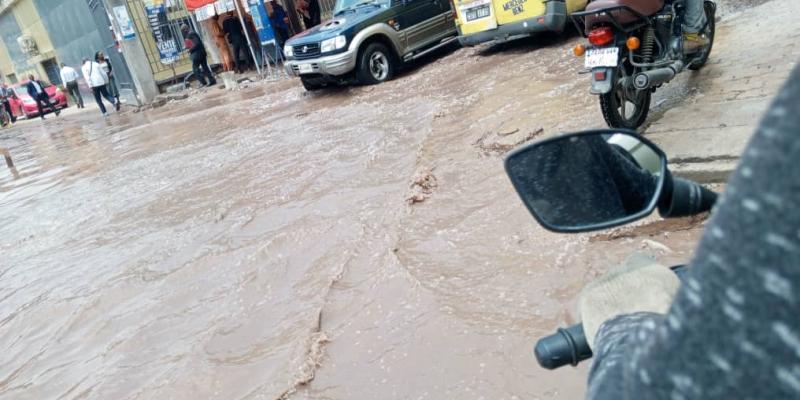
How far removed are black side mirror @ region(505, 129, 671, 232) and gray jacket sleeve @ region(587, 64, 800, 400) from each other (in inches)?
23.4

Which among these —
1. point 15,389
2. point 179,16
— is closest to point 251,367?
point 15,389

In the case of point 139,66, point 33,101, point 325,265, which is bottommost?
point 325,265

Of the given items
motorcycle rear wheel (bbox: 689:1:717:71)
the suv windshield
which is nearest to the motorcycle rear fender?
motorcycle rear wheel (bbox: 689:1:717:71)

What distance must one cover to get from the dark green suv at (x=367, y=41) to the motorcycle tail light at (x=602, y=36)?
6307 mm

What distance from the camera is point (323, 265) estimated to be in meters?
4.14

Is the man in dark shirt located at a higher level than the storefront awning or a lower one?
lower

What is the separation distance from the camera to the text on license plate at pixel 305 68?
10.9 metres

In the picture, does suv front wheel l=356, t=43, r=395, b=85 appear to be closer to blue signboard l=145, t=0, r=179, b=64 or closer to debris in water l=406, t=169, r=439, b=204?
debris in water l=406, t=169, r=439, b=204

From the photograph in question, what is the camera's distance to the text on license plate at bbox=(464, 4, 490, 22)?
32.0ft

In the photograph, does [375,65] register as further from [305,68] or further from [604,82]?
[604,82]

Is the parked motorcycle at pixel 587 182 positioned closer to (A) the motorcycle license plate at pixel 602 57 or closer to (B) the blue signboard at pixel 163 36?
(A) the motorcycle license plate at pixel 602 57

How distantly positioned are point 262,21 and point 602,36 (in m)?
13.4

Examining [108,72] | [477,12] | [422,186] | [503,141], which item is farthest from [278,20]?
[422,186]

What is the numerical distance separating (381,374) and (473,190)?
218 centimetres
